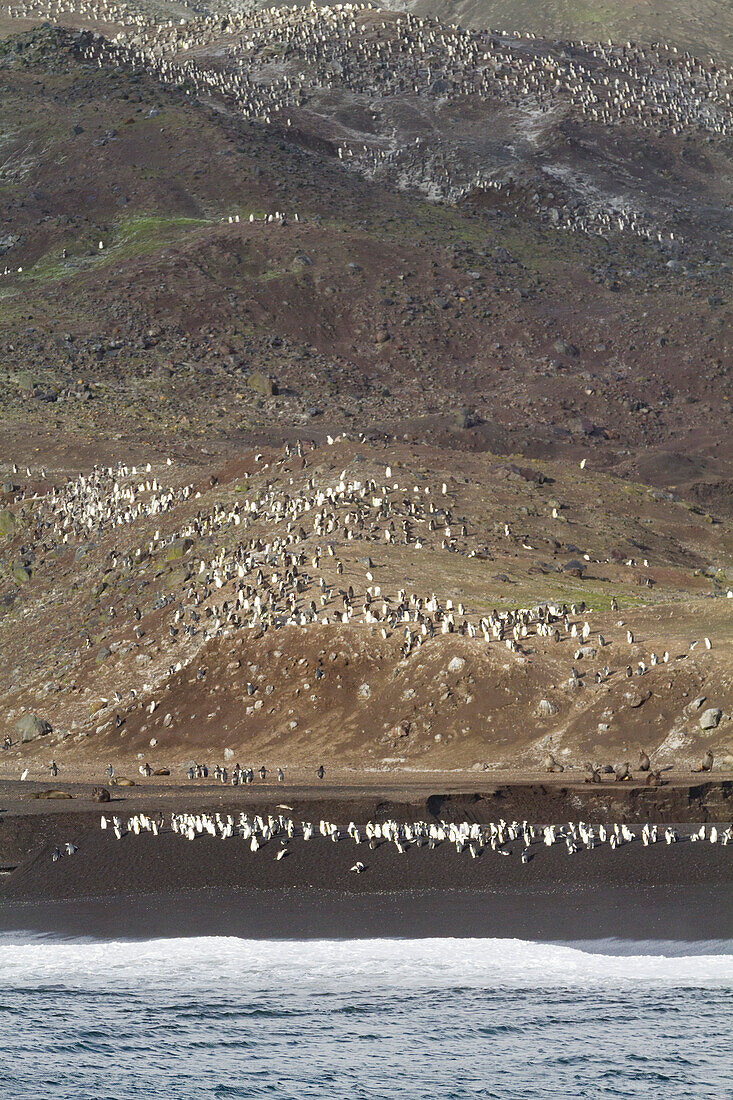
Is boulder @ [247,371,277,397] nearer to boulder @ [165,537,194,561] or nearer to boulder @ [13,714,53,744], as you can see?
boulder @ [165,537,194,561]

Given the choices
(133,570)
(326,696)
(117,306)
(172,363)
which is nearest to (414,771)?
(326,696)

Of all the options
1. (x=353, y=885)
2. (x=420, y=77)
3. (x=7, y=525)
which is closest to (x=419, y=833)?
(x=353, y=885)

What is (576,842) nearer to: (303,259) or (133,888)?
(133,888)

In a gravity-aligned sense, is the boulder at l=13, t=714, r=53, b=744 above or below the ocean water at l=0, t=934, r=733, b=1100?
above

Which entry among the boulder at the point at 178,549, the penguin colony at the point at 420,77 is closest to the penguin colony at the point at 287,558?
the boulder at the point at 178,549

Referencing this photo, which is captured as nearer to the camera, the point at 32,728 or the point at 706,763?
the point at 706,763

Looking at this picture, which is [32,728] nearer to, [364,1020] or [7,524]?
[7,524]

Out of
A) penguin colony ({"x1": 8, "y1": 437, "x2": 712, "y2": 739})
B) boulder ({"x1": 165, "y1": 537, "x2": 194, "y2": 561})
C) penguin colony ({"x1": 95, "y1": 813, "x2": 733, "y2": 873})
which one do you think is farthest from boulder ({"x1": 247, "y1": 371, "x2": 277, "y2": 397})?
penguin colony ({"x1": 95, "y1": 813, "x2": 733, "y2": 873})
